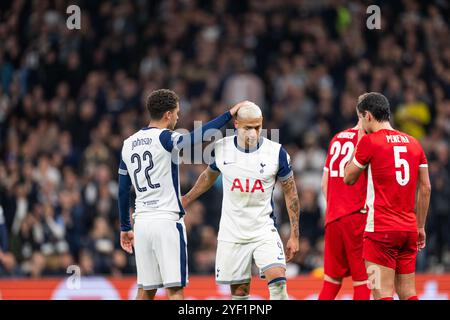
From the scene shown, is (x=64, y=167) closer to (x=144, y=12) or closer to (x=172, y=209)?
(x=144, y=12)

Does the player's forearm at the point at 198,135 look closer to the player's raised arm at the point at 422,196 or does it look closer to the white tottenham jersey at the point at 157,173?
the white tottenham jersey at the point at 157,173

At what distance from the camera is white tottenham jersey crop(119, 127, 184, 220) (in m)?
8.76

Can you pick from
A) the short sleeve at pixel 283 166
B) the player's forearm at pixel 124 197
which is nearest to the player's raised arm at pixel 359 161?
the short sleeve at pixel 283 166

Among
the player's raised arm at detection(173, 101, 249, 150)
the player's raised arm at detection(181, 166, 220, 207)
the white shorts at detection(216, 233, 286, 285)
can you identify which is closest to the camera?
the player's raised arm at detection(173, 101, 249, 150)

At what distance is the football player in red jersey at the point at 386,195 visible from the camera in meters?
8.50

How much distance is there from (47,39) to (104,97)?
173 centimetres

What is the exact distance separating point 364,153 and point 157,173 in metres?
1.82

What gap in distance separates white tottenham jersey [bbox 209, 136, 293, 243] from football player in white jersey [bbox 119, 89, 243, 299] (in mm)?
490

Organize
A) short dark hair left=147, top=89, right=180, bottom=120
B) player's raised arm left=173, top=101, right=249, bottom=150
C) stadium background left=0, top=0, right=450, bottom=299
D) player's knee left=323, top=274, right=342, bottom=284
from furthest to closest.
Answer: stadium background left=0, top=0, right=450, bottom=299, player's knee left=323, top=274, right=342, bottom=284, short dark hair left=147, top=89, right=180, bottom=120, player's raised arm left=173, top=101, right=249, bottom=150

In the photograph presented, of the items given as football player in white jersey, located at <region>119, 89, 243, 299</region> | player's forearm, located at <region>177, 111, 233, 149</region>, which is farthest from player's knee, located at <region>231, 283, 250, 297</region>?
player's forearm, located at <region>177, 111, 233, 149</region>

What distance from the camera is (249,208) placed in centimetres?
904

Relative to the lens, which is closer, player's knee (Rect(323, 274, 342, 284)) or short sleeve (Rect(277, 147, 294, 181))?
short sleeve (Rect(277, 147, 294, 181))

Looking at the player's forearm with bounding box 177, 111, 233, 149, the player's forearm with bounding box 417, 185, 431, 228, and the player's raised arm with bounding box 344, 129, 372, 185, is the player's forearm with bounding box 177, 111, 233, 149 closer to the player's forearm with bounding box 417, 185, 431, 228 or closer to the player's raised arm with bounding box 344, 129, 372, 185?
the player's raised arm with bounding box 344, 129, 372, 185
